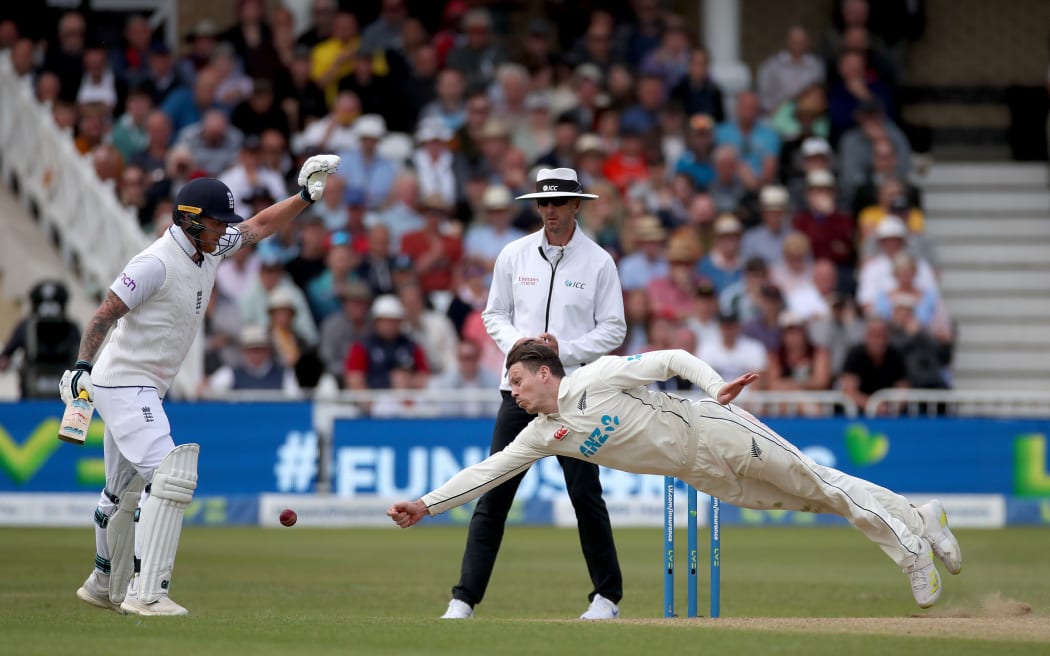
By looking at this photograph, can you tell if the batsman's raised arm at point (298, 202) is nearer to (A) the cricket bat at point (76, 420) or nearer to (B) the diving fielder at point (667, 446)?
(A) the cricket bat at point (76, 420)

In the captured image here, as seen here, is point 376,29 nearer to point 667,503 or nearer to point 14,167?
point 14,167

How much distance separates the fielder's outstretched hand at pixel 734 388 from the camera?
8.02m

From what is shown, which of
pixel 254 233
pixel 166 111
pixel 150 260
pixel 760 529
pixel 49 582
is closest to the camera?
pixel 150 260

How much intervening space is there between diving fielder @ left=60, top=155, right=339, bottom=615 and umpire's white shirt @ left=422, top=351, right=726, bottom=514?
1561mm

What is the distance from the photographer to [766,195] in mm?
18922

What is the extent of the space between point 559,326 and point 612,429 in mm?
970

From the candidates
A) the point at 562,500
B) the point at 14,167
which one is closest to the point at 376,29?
the point at 14,167

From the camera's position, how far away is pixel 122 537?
9.20 m

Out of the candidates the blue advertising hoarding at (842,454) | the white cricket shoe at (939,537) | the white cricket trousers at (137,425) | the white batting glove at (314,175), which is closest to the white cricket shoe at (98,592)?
the white cricket trousers at (137,425)

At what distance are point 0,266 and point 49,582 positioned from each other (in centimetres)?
905

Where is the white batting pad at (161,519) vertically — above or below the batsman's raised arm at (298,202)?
below

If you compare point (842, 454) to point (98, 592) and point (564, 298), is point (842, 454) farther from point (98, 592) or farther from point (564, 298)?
point (98, 592)

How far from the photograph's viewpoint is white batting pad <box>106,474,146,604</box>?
9172 mm

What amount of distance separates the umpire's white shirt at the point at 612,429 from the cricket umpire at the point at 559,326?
0.58 metres
